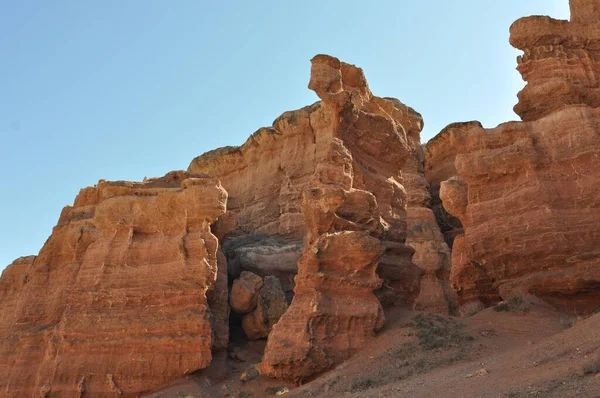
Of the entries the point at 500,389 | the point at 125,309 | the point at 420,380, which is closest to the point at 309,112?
the point at 125,309

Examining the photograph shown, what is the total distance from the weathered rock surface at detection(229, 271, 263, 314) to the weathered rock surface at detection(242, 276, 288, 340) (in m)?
0.27

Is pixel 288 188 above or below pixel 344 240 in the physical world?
above

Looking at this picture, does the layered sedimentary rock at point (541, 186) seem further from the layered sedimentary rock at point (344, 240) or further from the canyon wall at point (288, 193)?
the canyon wall at point (288, 193)

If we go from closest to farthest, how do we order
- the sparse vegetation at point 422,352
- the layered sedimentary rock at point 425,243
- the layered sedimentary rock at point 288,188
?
the sparse vegetation at point 422,352 → the layered sedimentary rock at point 288,188 → the layered sedimentary rock at point 425,243

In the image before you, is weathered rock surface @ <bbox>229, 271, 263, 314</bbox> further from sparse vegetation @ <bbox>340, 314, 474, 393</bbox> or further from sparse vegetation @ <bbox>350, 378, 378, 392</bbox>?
sparse vegetation @ <bbox>350, 378, 378, 392</bbox>

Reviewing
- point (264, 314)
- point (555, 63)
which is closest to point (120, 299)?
point (264, 314)

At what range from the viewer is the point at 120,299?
18156mm

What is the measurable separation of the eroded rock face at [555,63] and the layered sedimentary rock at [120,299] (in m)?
12.2

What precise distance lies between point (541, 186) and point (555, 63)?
20.0ft

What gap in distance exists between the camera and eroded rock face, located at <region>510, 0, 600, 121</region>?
63.4 ft

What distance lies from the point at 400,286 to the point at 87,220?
12.7m

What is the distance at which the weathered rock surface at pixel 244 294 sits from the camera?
65.3 feet

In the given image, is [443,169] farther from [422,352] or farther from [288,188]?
[422,352]

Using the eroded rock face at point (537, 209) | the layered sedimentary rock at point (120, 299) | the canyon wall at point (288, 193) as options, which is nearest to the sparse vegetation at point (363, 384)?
the layered sedimentary rock at point (120, 299)
